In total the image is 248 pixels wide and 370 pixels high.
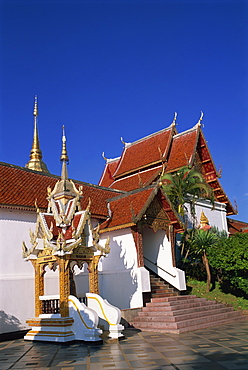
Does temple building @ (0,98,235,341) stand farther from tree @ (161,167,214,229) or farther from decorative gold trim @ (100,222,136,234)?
tree @ (161,167,214,229)

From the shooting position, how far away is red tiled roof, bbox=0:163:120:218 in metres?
11.3

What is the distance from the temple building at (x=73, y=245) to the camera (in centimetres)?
948

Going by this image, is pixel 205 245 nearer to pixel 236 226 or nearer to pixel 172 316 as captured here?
pixel 172 316

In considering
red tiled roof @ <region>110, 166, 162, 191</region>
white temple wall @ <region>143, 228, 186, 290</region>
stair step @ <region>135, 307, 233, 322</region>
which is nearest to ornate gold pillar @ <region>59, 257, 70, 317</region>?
stair step @ <region>135, 307, 233, 322</region>

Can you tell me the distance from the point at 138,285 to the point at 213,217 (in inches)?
371

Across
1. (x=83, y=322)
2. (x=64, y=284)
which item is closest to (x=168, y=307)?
(x=83, y=322)

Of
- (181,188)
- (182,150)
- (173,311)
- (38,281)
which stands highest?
(182,150)

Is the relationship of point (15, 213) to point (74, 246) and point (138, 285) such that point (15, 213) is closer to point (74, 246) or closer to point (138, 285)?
point (74, 246)

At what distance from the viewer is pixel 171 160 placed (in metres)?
19.6

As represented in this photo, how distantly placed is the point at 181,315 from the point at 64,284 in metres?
3.57

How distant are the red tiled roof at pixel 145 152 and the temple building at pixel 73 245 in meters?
3.10

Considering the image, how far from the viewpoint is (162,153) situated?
792 inches

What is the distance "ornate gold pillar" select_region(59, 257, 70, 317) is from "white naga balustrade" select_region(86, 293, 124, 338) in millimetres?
758

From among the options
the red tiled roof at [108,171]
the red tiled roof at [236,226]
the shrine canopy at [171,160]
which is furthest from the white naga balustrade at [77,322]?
the red tiled roof at [236,226]
